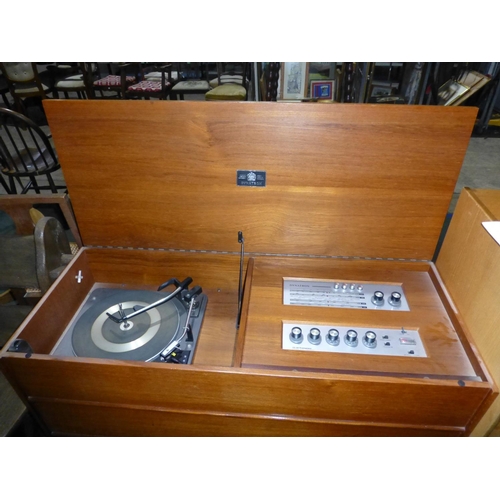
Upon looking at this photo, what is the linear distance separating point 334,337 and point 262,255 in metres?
0.36

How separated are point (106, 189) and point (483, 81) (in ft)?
11.5

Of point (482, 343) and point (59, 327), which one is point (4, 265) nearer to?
point (59, 327)

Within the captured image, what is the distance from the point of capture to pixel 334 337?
0.86 m

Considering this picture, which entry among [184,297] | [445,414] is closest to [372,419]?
[445,414]

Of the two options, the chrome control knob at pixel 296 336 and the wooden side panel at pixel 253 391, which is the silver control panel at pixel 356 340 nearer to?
the chrome control knob at pixel 296 336

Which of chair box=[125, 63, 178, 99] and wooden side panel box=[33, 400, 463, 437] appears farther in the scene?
chair box=[125, 63, 178, 99]

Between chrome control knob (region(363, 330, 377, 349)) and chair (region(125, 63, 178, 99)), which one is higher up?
chair (region(125, 63, 178, 99))

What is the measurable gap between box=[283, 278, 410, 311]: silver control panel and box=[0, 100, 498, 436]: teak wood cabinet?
0.03 meters

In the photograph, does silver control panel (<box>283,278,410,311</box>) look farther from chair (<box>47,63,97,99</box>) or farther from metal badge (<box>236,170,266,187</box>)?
chair (<box>47,63,97,99</box>)

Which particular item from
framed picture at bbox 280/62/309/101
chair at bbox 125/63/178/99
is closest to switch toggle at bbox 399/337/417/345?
framed picture at bbox 280/62/309/101

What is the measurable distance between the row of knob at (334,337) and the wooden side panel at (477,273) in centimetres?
23

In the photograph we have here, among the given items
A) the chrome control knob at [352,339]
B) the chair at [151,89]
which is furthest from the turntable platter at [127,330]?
the chair at [151,89]

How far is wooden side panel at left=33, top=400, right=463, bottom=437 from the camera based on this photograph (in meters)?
0.83

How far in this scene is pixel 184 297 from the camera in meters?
1.00
